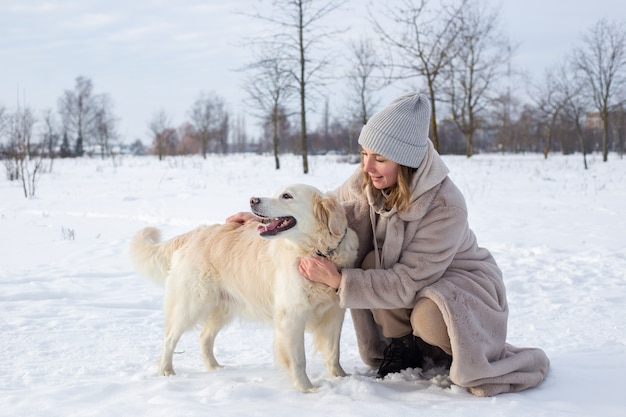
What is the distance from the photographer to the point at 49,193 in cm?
1334

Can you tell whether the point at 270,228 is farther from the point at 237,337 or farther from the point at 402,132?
the point at 237,337

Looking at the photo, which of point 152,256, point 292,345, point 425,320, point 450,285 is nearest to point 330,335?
point 292,345

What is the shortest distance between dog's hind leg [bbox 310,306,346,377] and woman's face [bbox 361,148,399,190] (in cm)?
71

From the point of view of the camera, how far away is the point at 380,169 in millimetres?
2684

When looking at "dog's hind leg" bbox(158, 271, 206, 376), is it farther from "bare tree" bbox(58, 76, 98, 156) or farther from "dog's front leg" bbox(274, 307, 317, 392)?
"bare tree" bbox(58, 76, 98, 156)

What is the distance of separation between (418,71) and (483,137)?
41.2 metres

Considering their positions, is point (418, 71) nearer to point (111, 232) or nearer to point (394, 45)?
point (394, 45)

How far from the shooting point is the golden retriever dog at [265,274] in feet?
8.86

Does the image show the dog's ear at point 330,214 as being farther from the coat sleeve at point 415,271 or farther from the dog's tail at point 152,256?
the dog's tail at point 152,256

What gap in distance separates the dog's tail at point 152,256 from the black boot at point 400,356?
1491mm

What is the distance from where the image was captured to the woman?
2447 millimetres

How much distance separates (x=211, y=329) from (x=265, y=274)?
677 mm

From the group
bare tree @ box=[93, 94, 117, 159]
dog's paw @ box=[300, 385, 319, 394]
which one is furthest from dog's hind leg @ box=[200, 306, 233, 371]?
bare tree @ box=[93, 94, 117, 159]

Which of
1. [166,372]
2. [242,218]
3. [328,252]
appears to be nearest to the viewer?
[328,252]
